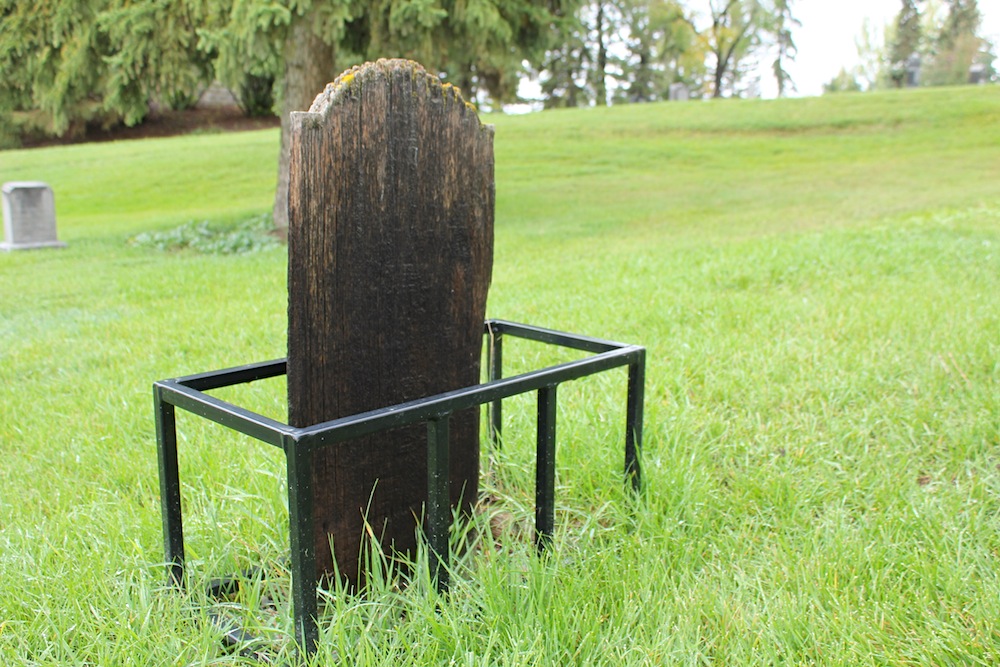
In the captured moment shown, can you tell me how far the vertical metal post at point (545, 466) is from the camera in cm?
212

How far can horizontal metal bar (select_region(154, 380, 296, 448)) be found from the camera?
5.31 ft

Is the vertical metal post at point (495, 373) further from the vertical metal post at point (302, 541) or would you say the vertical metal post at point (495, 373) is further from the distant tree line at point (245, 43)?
the distant tree line at point (245, 43)

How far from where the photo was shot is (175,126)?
108ft

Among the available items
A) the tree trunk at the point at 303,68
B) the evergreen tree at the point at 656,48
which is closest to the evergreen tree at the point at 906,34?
the evergreen tree at the point at 656,48

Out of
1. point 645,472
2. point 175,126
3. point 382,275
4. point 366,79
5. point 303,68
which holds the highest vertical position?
point 175,126

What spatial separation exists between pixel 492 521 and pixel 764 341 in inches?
90.6

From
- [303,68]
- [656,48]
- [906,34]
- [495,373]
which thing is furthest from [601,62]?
[495,373]

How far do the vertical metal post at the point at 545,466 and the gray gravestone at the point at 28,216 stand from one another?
9.93 metres

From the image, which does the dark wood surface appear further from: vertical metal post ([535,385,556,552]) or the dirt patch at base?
the dirt patch at base

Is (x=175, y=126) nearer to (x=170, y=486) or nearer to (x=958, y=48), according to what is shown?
(x=170, y=486)

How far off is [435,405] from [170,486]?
70 cm

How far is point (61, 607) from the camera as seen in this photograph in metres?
1.96

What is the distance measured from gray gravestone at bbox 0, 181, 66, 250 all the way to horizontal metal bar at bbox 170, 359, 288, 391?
9.56m

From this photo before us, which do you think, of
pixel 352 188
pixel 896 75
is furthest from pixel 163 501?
pixel 896 75
